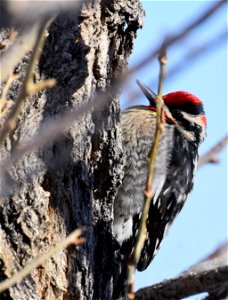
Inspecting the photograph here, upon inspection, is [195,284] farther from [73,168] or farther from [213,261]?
[73,168]

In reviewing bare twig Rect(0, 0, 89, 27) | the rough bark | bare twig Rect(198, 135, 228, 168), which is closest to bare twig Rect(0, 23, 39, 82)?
bare twig Rect(0, 0, 89, 27)

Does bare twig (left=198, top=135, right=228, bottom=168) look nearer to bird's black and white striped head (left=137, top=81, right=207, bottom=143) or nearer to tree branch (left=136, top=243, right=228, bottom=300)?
tree branch (left=136, top=243, right=228, bottom=300)

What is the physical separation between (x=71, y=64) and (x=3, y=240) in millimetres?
825

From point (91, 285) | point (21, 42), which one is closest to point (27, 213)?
point (91, 285)

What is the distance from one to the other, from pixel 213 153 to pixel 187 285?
0.58 meters

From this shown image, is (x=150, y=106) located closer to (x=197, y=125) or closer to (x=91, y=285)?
(x=197, y=125)

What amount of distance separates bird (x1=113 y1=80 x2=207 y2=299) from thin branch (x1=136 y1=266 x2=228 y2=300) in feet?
2.86

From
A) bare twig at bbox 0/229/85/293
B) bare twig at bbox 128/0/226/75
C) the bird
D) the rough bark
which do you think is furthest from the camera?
the bird

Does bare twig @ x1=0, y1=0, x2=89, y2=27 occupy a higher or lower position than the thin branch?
higher

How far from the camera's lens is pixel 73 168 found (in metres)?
2.86

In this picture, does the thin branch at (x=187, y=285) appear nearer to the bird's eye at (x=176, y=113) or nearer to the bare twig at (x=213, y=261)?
the bare twig at (x=213, y=261)

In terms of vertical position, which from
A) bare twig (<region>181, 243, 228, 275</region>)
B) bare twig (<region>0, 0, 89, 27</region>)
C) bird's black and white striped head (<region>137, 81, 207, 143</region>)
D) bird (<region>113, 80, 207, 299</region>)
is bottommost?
bare twig (<region>181, 243, 228, 275</region>)

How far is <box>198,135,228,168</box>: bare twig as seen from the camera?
2.79 metres

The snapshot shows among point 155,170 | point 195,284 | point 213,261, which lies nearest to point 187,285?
point 195,284
